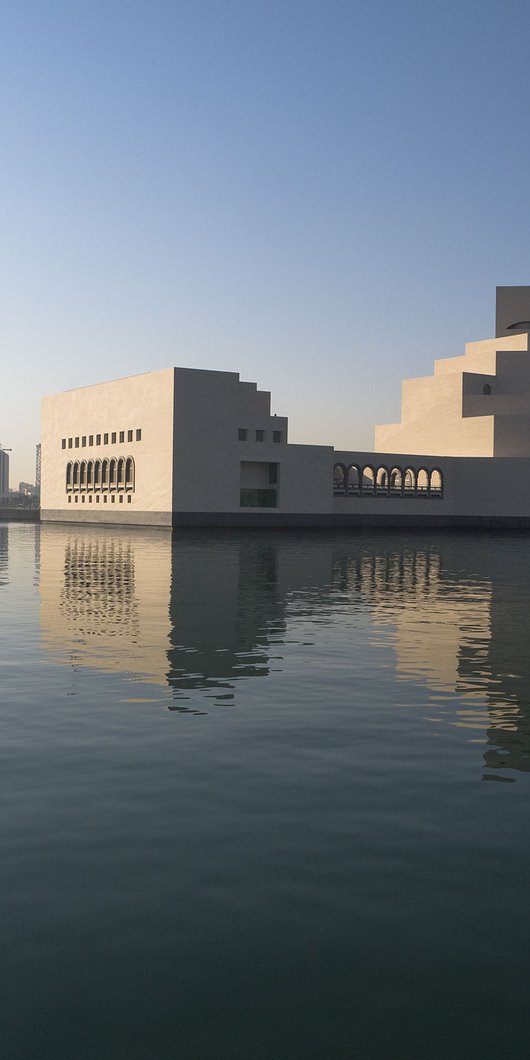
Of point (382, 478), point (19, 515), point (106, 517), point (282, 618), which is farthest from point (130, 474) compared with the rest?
point (282, 618)

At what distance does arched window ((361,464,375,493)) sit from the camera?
295ft

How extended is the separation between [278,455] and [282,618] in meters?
62.7

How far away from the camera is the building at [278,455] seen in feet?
264

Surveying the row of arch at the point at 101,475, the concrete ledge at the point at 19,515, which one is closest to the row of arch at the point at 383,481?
the row of arch at the point at 101,475

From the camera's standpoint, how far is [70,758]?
→ 946cm

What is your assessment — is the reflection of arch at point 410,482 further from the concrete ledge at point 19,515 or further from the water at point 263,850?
the water at point 263,850

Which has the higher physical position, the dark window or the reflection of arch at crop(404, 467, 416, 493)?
the reflection of arch at crop(404, 467, 416, 493)

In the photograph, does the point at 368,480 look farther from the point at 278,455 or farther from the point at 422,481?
the point at 278,455

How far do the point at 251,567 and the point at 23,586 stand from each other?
10.6m

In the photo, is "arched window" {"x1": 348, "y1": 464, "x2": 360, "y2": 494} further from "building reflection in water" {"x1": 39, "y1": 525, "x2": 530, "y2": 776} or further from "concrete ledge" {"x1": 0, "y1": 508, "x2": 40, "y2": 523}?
"building reflection in water" {"x1": 39, "y1": 525, "x2": 530, "y2": 776}

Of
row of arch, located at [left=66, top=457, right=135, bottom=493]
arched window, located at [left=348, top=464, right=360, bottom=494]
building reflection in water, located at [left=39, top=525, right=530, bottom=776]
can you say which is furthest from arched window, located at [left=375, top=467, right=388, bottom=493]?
building reflection in water, located at [left=39, top=525, right=530, bottom=776]

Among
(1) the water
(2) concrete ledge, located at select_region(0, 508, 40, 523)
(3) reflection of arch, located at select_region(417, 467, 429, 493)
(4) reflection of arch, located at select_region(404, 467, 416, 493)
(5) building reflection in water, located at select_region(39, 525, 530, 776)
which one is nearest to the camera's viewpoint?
(1) the water

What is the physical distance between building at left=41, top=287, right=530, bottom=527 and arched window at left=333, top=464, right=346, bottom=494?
5.2 inches

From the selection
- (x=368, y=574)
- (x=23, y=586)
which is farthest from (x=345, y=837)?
(x=368, y=574)
